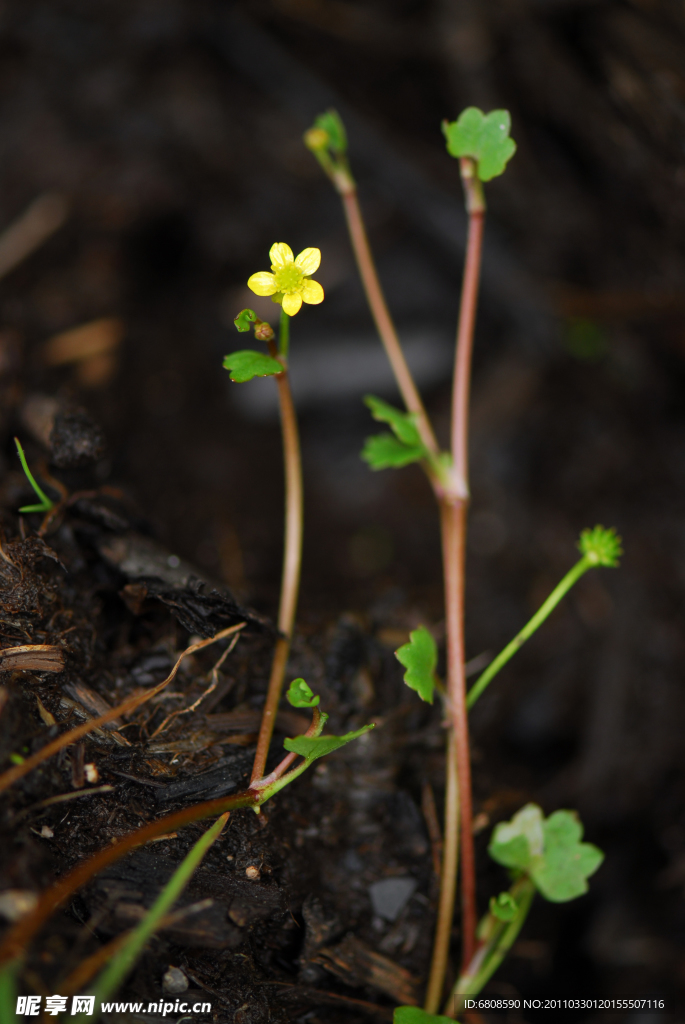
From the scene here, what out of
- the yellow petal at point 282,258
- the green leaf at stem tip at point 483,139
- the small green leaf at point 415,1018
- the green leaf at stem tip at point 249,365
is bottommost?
the small green leaf at point 415,1018

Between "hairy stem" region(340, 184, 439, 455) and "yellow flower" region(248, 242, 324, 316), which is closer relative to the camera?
"yellow flower" region(248, 242, 324, 316)

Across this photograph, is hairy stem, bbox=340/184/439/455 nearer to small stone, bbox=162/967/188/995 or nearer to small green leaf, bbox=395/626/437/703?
small green leaf, bbox=395/626/437/703

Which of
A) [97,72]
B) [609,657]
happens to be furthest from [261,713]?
[97,72]

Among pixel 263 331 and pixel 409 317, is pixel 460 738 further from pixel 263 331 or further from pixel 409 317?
pixel 409 317

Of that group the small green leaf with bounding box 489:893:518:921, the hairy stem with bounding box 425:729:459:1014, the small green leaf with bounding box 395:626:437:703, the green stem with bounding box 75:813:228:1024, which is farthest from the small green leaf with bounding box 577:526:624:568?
the green stem with bounding box 75:813:228:1024

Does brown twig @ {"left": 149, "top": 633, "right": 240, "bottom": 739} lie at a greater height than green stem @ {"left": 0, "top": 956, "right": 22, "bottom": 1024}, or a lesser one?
greater

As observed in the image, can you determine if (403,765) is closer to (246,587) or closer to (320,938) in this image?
(320,938)

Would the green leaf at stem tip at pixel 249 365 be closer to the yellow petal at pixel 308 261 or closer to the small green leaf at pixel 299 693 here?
the yellow petal at pixel 308 261

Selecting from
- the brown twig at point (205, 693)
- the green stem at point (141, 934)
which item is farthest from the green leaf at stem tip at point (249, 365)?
the green stem at point (141, 934)
